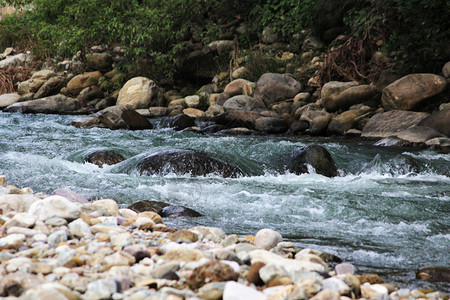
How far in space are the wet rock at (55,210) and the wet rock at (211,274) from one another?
1122 mm

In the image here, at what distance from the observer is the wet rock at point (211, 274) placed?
6.04ft

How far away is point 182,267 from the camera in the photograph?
2025 millimetres

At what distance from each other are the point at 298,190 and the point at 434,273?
2427 mm

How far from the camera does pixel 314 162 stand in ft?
20.2

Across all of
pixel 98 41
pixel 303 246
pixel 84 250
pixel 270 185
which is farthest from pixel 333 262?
pixel 98 41

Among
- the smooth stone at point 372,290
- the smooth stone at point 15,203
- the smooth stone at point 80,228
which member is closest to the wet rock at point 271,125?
the smooth stone at point 15,203

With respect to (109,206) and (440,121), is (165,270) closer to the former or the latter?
(109,206)

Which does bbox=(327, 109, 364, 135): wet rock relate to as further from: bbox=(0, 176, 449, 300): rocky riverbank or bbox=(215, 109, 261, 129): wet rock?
bbox=(0, 176, 449, 300): rocky riverbank

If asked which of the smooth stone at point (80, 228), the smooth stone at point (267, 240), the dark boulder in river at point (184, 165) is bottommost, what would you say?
the dark boulder in river at point (184, 165)

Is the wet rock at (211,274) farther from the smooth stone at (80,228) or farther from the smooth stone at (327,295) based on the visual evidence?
the smooth stone at (80,228)

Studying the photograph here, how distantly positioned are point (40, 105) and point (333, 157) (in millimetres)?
9416

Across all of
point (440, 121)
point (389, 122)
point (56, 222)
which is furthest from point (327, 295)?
point (389, 122)

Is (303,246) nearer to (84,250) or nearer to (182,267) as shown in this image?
(182,267)

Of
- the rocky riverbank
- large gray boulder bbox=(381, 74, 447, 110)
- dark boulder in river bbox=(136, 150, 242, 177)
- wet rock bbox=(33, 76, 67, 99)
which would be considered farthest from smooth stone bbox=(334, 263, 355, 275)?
wet rock bbox=(33, 76, 67, 99)
